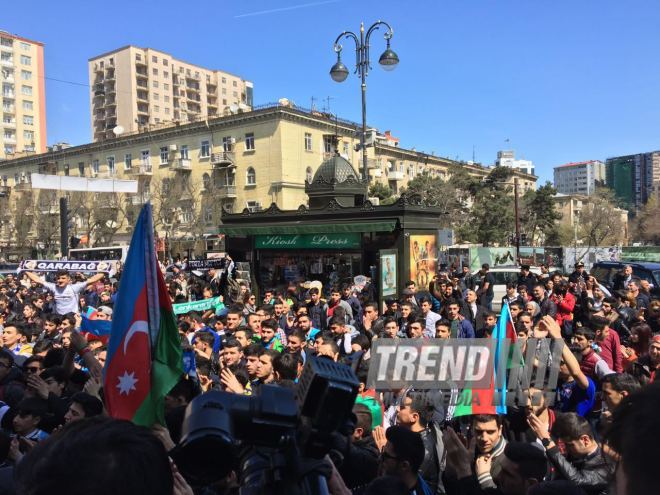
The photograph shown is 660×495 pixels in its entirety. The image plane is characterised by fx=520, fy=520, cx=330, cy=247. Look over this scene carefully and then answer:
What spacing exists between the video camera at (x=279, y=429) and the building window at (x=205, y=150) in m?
48.0

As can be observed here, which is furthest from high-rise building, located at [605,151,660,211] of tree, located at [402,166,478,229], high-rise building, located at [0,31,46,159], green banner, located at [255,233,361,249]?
green banner, located at [255,233,361,249]

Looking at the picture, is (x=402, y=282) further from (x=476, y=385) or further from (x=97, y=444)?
(x=97, y=444)

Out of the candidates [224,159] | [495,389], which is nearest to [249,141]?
[224,159]

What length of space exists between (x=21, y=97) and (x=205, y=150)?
50.1 metres

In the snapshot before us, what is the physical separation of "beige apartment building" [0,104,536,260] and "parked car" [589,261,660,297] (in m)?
28.4

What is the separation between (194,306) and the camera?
10.0 metres

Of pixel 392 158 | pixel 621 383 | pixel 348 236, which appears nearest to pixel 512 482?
pixel 621 383

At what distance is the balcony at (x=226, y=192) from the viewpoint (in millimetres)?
45844

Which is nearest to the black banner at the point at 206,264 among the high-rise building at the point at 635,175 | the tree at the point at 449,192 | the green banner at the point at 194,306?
the green banner at the point at 194,306

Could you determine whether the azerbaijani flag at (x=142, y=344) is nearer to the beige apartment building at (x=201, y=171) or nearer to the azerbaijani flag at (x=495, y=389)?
the azerbaijani flag at (x=495, y=389)

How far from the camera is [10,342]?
25.0ft

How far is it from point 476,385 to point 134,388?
3499 millimetres

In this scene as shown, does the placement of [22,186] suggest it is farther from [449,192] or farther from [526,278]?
[526,278]

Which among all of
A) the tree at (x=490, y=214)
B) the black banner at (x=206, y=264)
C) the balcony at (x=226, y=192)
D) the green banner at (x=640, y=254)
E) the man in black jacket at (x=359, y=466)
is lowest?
the green banner at (x=640, y=254)
